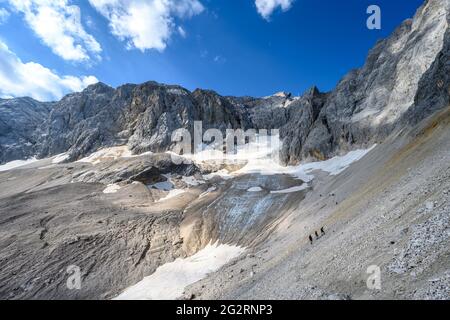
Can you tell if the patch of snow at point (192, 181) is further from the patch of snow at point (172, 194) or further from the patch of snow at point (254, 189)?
the patch of snow at point (254, 189)

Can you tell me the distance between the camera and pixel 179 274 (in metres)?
32.4

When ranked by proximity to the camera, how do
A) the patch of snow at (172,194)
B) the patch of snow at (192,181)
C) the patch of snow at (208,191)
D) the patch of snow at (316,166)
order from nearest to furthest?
1. the patch of snow at (316,166)
2. the patch of snow at (208,191)
3. the patch of snow at (172,194)
4. the patch of snow at (192,181)

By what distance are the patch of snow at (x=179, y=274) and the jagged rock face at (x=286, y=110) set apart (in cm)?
2832

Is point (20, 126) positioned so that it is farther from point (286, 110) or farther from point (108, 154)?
point (286, 110)

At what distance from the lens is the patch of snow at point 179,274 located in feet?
96.6

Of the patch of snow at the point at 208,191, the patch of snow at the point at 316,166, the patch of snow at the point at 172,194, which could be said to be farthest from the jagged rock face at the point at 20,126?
the patch of snow at the point at 316,166

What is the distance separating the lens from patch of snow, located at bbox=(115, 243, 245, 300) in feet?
96.6

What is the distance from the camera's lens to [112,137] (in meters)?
108

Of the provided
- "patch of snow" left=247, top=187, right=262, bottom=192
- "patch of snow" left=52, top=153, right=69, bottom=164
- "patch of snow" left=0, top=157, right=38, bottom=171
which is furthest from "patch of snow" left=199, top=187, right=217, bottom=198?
"patch of snow" left=0, top=157, right=38, bottom=171

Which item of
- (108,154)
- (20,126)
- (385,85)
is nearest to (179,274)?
(385,85)

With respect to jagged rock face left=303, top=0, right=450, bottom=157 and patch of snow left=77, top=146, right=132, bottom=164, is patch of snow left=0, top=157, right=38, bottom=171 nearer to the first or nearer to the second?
patch of snow left=77, top=146, right=132, bottom=164
